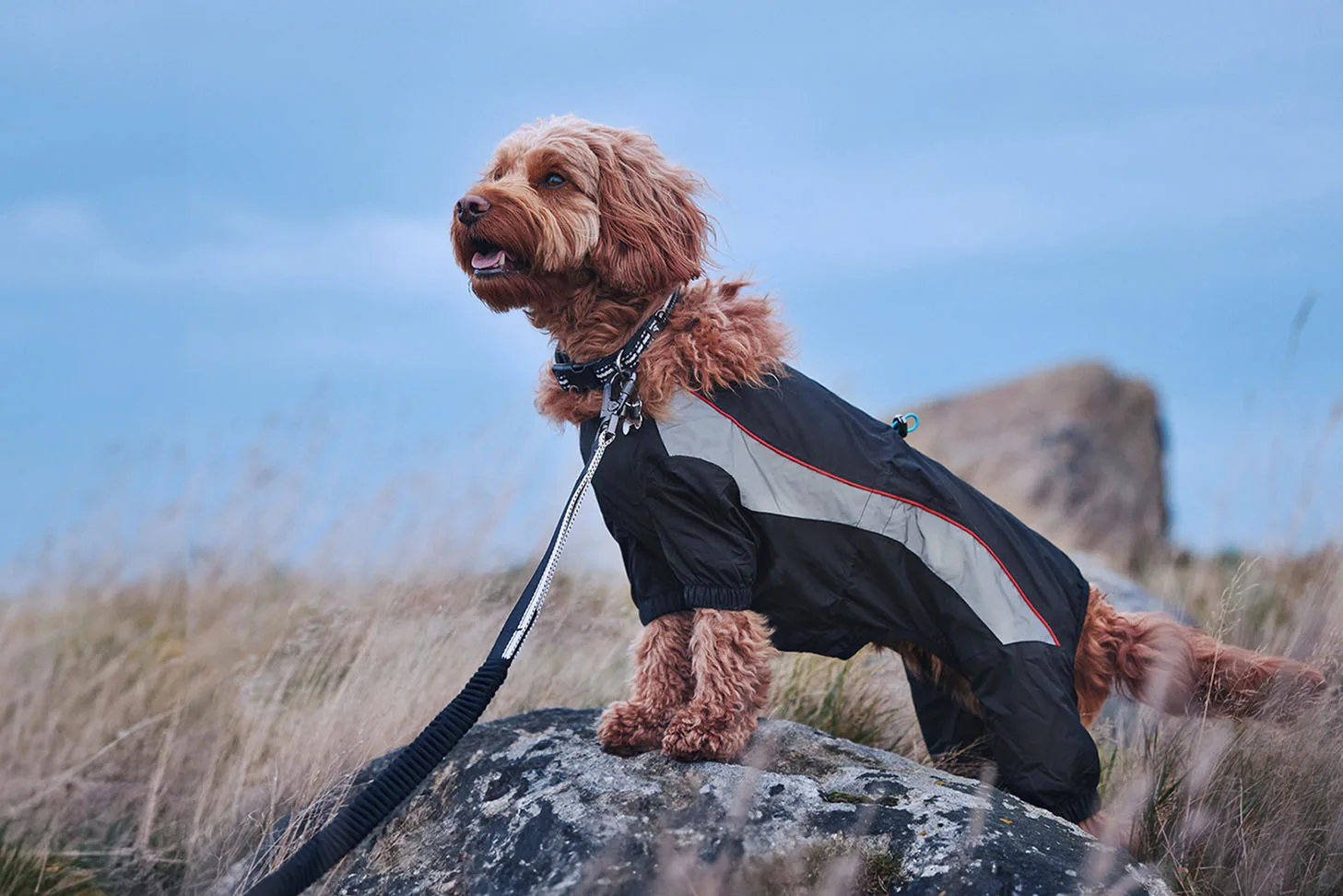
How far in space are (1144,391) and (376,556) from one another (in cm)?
1420

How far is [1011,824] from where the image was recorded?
3027 mm

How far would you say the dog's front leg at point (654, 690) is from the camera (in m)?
3.50

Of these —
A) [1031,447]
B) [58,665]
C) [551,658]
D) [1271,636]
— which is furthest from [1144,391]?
[58,665]

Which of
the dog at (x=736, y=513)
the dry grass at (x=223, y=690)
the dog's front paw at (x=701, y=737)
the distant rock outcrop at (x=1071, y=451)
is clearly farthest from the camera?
the distant rock outcrop at (x=1071, y=451)

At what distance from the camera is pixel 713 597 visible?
342cm

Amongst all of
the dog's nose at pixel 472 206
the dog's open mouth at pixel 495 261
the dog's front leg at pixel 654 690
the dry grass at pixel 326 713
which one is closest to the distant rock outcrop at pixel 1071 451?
the dry grass at pixel 326 713

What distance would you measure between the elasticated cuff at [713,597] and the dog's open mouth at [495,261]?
1.10 meters

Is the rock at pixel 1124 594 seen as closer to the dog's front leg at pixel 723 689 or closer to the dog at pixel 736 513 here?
the dog at pixel 736 513

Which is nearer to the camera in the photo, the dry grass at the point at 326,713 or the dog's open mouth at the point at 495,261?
the dog's open mouth at the point at 495,261

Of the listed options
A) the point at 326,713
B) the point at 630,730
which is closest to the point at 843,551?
the point at 630,730

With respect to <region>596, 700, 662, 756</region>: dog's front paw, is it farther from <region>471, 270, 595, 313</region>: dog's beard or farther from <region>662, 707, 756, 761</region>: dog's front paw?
<region>471, 270, 595, 313</region>: dog's beard

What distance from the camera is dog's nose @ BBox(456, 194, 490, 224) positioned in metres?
3.42

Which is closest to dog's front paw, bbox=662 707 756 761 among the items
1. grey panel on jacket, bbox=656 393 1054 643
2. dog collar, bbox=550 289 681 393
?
grey panel on jacket, bbox=656 393 1054 643

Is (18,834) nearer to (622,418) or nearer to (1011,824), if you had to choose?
(622,418)
